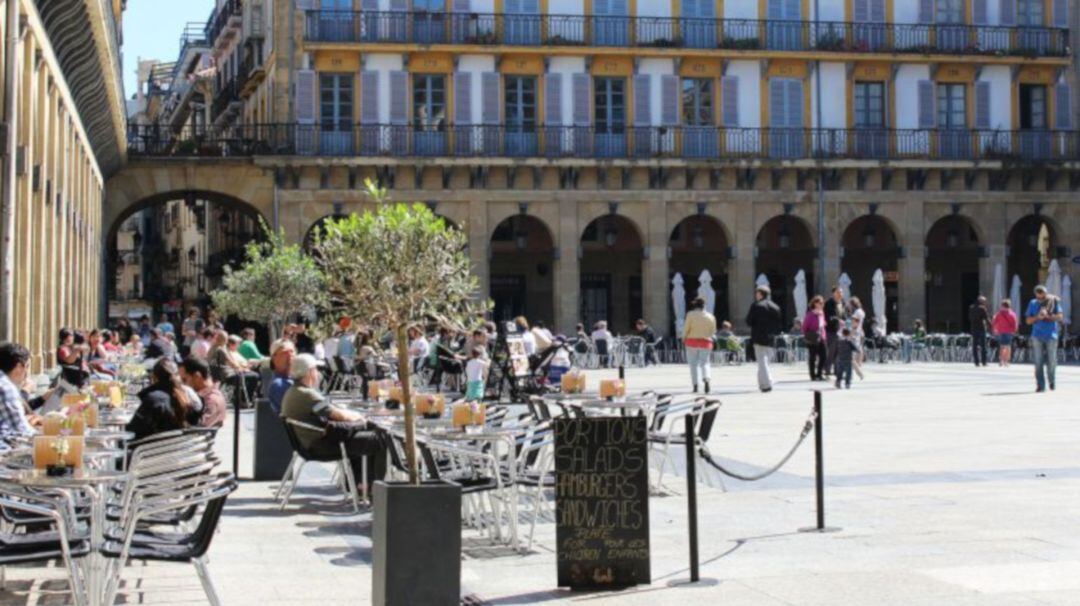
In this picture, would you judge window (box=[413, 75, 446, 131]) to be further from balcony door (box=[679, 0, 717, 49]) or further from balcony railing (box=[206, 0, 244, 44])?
balcony railing (box=[206, 0, 244, 44])

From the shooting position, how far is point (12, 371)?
41.5 ft

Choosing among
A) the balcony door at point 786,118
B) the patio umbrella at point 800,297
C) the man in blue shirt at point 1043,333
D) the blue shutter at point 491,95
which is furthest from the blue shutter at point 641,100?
the man in blue shirt at point 1043,333

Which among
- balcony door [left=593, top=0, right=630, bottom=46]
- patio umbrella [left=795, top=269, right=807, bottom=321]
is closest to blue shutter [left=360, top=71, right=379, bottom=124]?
balcony door [left=593, top=0, right=630, bottom=46]

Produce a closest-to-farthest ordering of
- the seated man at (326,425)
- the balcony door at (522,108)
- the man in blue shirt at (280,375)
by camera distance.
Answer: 1. the seated man at (326,425)
2. the man in blue shirt at (280,375)
3. the balcony door at (522,108)

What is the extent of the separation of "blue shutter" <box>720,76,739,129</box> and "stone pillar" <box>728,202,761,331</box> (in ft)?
7.58

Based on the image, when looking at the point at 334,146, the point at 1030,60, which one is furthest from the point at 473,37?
the point at 1030,60

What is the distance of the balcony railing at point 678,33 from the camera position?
48.5m

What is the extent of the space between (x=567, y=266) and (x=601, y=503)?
39985mm

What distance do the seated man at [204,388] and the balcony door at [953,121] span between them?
40293 mm

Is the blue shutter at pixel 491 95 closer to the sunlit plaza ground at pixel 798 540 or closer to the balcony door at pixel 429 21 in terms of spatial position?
the balcony door at pixel 429 21

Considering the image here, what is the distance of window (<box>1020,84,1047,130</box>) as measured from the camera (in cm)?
5281

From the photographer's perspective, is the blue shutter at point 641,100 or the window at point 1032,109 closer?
the blue shutter at point 641,100

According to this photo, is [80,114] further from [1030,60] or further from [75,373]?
[1030,60]

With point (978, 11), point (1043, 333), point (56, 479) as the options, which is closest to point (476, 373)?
point (1043, 333)
